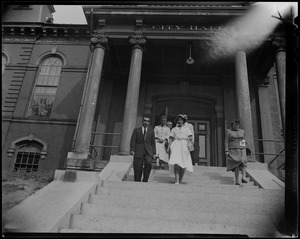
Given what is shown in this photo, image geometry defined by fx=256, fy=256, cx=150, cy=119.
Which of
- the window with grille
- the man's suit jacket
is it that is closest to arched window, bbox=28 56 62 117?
the window with grille

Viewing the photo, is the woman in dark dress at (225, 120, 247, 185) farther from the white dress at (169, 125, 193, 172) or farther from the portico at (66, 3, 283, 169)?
the portico at (66, 3, 283, 169)

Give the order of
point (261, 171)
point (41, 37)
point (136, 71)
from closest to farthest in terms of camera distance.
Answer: point (261, 171) → point (136, 71) → point (41, 37)

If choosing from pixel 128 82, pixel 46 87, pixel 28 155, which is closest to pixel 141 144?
pixel 128 82

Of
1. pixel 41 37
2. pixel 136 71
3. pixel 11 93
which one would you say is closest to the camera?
pixel 136 71

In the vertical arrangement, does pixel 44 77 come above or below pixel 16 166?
above

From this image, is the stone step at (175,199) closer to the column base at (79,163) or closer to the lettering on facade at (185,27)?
the column base at (79,163)

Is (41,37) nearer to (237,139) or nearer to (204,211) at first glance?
(237,139)

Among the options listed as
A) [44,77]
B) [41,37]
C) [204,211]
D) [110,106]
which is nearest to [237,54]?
[110,106]

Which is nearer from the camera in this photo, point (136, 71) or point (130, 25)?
point (136, 71)

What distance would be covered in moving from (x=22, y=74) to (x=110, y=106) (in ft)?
17.6

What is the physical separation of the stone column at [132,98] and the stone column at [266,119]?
6.15 metres

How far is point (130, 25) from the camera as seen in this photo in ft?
34.7

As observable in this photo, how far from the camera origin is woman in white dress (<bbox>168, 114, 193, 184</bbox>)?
20.1ft

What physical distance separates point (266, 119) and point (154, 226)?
9754mm
